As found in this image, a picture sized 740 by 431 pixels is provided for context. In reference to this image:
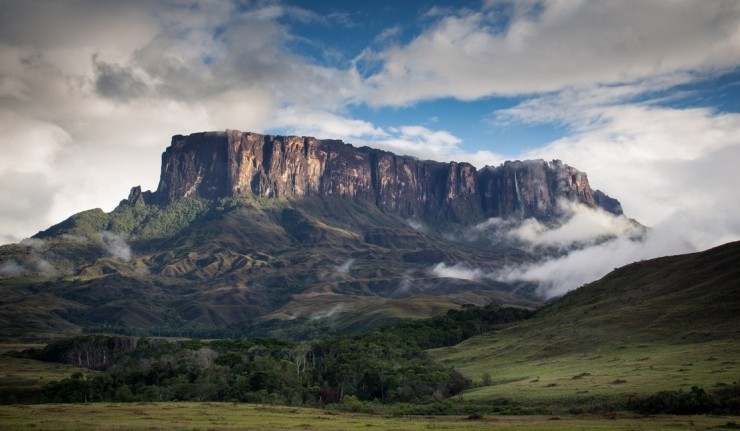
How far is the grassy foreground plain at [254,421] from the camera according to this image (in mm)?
67625

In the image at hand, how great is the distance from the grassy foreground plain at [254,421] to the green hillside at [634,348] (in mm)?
17186

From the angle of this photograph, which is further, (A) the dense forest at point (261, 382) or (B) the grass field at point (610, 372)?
(A) the dense forest at point (261, 382)

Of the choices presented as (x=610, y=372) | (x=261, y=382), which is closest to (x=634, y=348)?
(x=610, y=372)

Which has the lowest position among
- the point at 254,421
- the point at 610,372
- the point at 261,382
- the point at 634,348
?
the point at 254,421

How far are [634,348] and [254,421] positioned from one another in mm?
100394

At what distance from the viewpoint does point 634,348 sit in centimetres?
14238

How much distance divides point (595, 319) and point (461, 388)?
60.0 metres

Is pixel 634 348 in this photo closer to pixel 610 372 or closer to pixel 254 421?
pixel 610 372

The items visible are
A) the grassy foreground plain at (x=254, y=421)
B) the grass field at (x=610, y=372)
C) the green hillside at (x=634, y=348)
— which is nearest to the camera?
the grassy foreground plain at (x=254, y=421)

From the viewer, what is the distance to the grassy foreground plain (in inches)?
2662

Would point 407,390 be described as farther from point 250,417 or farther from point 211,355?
point 211,355

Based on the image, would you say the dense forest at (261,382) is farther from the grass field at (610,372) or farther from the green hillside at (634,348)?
the green hillside at (634,348)

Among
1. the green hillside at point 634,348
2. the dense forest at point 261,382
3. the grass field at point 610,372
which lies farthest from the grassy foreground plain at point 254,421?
the dense forest at point 261,382

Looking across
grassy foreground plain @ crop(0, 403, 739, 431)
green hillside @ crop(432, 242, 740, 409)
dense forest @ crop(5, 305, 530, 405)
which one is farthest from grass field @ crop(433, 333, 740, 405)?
grassy foreground plain @ crop(0, 403, 739, 431)
